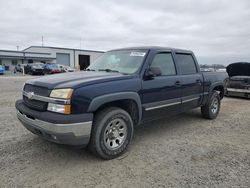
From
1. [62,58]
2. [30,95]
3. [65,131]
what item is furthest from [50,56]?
[65,131]

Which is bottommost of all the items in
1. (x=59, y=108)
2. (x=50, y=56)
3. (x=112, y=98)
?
(x=59, y=108)

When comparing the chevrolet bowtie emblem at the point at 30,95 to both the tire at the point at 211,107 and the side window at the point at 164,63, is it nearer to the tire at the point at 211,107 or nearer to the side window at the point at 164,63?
the side window at the point at 164,63

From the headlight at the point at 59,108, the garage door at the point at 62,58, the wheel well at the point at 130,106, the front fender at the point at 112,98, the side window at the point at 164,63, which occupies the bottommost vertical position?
the wheel well at the point at 130,106

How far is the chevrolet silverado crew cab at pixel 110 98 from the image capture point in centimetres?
299

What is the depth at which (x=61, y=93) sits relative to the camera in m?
3.01

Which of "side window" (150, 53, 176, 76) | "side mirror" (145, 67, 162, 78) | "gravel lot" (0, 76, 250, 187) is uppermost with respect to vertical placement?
"side window" (150, 53, 176, 76)

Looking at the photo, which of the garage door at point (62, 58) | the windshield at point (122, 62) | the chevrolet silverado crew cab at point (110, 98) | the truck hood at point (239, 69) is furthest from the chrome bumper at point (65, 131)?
the garage door at point (62, 58)

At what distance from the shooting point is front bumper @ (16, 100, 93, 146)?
2914mm

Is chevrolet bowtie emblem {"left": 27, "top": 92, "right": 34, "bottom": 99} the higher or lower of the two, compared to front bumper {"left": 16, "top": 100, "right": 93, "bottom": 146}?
higher

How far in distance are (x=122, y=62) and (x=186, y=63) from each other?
1792 mm

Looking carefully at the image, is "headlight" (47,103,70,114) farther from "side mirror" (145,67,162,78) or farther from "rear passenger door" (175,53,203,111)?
"rear passenger door" (175,53,203,111)

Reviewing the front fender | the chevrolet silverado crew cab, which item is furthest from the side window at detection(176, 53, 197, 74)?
the front fender

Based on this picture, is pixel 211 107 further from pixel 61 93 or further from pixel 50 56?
pixel 50 56

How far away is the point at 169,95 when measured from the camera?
4395 mm
